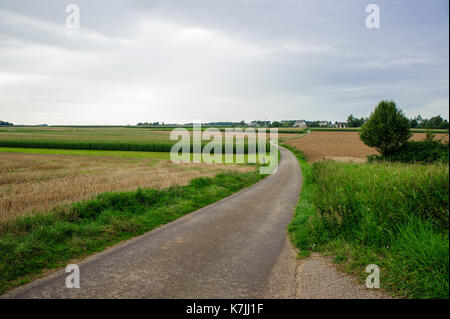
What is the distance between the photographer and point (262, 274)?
21.9 ft

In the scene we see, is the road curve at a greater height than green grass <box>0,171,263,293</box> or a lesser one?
lesser

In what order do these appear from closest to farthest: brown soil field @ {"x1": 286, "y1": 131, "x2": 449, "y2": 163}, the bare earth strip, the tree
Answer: the bare earth strip
the tree
brown soil field @ {"x1": 286, "y1": 131, "x2": 449, "y2": 163}

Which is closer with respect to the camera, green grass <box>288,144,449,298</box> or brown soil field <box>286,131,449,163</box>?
green grass <box>288,144,449,298</box>

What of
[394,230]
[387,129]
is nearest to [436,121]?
[394,230]

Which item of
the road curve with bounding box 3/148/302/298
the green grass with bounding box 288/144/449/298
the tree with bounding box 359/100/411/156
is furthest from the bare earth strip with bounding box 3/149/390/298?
the tree with bounding box 359/100/411/156

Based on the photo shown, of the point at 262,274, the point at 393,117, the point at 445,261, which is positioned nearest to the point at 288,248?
the point at 262,274

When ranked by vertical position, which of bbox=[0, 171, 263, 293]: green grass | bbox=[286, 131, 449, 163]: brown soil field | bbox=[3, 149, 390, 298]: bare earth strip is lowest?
bbox=[3, 149, 390, 298]: bare earth strip

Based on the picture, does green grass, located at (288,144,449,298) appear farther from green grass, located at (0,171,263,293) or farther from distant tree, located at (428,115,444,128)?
green grass, located at (0,171,263,293)

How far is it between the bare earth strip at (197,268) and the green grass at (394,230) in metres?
0.83

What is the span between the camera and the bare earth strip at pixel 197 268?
5.74 metres

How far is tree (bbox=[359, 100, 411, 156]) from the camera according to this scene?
2712 centimetres

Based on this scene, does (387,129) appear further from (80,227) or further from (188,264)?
(80,227)

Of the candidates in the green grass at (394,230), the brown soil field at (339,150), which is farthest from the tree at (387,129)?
the green grass at (394,230)
